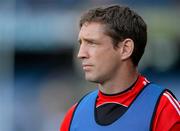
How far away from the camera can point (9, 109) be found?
6.91 m

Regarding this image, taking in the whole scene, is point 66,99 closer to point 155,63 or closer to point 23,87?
point 23,87

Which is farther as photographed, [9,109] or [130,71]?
[9,109]

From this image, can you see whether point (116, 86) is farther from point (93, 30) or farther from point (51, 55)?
point (51, 55)

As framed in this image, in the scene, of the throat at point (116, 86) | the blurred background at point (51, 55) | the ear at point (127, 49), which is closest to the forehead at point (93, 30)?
the ear at point (127, 49)

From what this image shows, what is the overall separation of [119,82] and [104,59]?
0.45 feet

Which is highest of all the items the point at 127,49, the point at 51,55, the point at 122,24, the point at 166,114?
the point at 122,24

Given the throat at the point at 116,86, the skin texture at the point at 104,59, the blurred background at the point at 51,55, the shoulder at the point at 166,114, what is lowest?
the blurred background at the point at 51,55

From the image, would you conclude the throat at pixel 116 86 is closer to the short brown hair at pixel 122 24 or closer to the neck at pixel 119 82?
the neck at pixel 119 82

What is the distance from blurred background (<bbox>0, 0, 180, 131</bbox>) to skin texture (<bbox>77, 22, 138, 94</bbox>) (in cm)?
356

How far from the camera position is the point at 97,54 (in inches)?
132

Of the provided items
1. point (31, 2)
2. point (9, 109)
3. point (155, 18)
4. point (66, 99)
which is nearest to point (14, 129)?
point (9, 109)

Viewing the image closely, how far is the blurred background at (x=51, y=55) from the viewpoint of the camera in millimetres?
7066

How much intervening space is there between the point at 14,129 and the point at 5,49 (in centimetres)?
80

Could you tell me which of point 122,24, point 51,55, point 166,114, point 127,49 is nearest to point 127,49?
point 127,49
